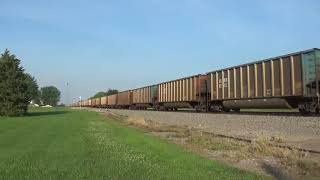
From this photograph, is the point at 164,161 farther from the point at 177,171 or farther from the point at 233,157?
the point at 233,157

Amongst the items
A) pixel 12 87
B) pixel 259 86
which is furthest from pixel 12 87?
pixel 259 86

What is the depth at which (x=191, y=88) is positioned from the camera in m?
49.8

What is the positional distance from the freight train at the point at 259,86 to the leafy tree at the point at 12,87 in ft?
56.7

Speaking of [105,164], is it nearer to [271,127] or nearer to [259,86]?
[271,127]

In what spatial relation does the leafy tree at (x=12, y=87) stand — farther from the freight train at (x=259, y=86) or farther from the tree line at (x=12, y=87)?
the freight train at (x=259, y=86)

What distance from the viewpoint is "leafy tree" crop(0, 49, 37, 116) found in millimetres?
50719

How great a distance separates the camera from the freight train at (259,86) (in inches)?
1101

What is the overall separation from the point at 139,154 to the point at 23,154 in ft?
11.0

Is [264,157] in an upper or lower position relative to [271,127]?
lower

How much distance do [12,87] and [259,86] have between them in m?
29.9

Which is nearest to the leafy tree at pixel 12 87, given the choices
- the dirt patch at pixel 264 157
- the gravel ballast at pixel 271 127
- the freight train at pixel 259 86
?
the freight train at pixel 259 86

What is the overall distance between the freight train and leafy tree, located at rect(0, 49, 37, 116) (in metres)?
17.3

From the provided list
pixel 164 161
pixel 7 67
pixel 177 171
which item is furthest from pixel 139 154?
pixel 7 67

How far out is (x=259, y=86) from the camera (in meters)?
33.4
